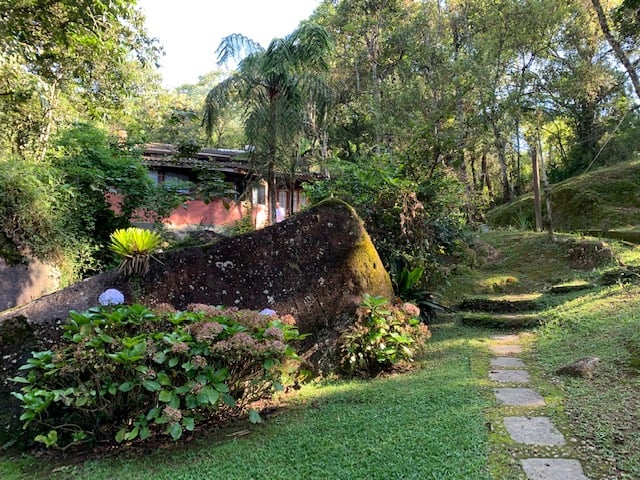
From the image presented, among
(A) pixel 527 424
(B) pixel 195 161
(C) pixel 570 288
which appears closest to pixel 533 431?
(A) pixel 527 424

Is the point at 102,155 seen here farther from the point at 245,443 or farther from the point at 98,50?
the point at 245,443

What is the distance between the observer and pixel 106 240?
7.43 m

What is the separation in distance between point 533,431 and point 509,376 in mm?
1180

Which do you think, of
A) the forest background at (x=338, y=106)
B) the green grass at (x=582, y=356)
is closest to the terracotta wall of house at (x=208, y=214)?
the forest background at (x=338, y=106)

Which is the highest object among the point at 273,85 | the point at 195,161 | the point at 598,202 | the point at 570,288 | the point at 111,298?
the point at 273,85

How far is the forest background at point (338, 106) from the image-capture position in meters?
6.52

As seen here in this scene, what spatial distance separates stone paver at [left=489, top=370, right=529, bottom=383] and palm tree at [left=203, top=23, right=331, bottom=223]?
7.70 m

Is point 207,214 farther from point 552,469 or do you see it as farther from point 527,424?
point 552,469

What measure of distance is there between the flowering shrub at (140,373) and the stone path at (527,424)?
5.19ft

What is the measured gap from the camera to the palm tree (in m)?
9.61

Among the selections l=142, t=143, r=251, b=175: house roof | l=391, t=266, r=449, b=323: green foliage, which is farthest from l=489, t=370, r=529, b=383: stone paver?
l=142, t=143, r=251, b=175: house roof

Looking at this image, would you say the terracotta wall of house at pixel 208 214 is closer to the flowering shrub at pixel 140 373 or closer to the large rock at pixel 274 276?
the large rock at pixel 274 276

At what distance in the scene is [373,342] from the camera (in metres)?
4.09

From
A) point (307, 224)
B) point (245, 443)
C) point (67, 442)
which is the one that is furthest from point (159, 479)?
point (307, 224)
